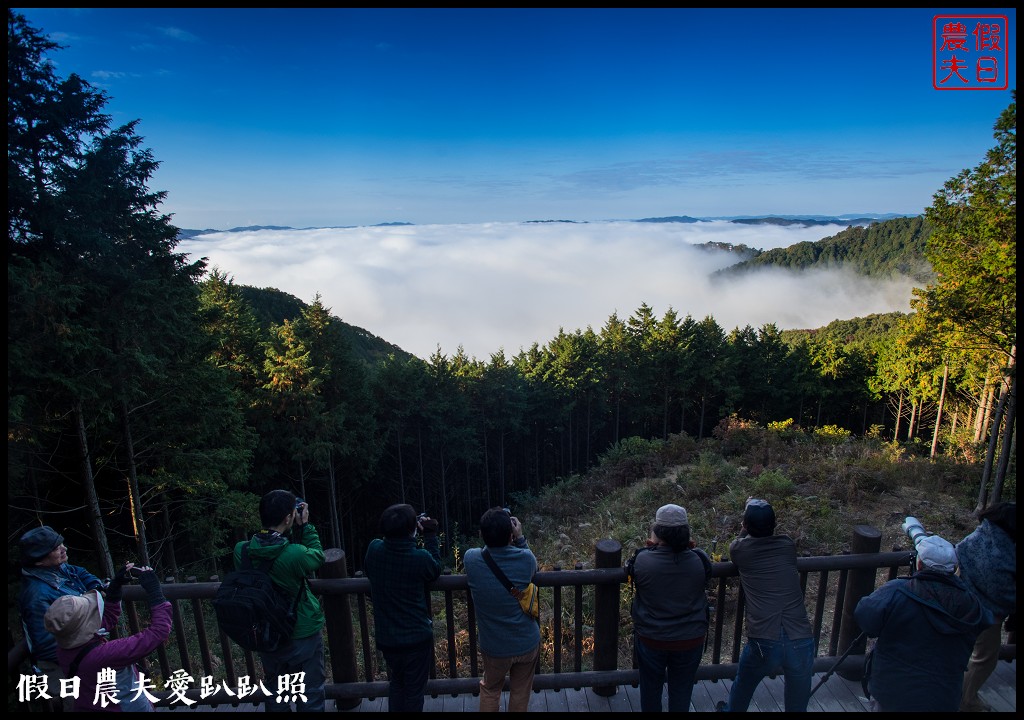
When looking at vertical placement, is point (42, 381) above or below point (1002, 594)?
above

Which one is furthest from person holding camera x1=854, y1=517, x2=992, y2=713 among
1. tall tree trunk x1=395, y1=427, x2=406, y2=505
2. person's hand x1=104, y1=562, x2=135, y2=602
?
tall tree trunk x1=395, y1=427, x2=406, y2=505

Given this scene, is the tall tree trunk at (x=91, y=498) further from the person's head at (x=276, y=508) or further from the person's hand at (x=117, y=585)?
the person's head at (x=276, y=508)

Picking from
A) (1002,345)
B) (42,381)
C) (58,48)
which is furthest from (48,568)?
(1002,345)

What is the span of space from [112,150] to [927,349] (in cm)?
1866

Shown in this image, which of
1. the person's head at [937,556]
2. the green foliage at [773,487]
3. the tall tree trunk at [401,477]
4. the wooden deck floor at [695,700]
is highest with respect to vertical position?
the person's head at [937,556]

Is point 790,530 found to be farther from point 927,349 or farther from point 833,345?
point 833,345

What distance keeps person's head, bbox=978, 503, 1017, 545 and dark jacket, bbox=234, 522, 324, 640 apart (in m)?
5.05

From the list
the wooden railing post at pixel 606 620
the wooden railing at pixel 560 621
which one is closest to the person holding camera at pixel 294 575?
the wooden railing at pixel 560 621

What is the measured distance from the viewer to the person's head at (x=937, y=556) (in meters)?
3.46

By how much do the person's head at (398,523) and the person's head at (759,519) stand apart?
254 cm

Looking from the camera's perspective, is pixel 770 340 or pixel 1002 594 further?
pixel 770 340

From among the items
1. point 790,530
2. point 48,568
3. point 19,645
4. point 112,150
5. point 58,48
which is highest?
point 58,48

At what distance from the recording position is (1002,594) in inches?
158

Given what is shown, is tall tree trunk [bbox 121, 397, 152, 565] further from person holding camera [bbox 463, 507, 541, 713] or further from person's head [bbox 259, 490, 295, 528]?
person holding camera [bbox 463, 507, 541, 713]
